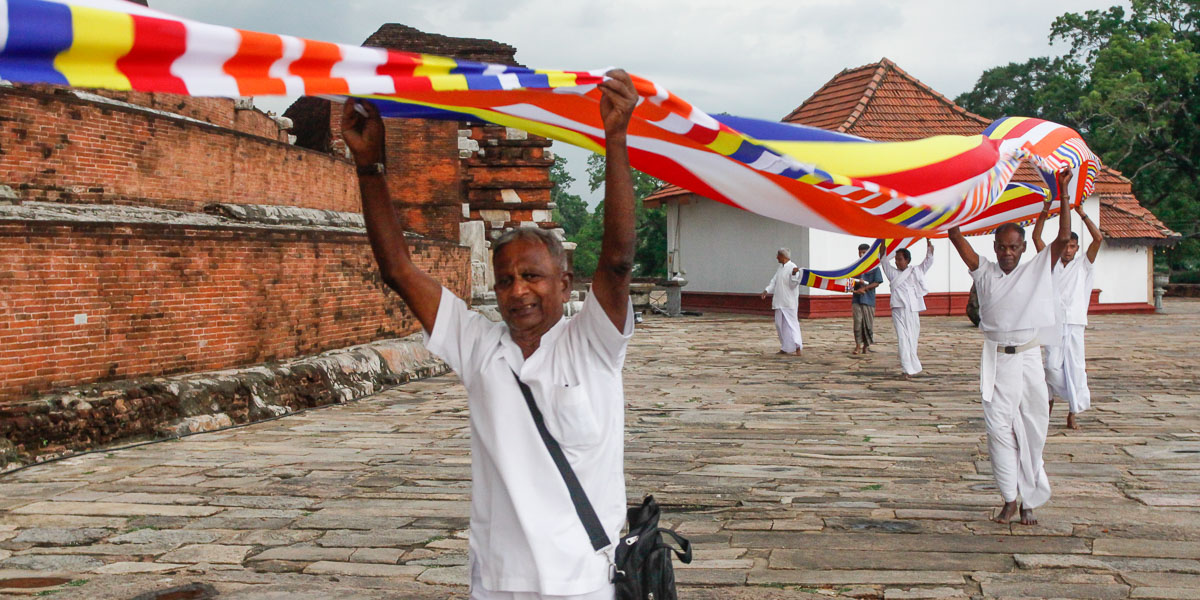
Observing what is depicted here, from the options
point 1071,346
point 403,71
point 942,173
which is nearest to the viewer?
point 403,71

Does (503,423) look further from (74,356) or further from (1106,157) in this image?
(1106,157)

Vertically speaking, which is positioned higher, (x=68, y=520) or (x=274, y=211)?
(x=274, y=211)

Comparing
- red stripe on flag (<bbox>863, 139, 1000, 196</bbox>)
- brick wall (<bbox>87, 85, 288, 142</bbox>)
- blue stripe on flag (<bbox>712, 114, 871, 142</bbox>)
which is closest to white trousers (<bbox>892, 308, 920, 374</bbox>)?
red stripe on flag (<bbox>863, 139, 1000, 196</bbox>)

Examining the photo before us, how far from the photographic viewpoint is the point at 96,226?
9062mm

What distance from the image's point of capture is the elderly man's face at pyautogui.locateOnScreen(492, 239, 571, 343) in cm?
316

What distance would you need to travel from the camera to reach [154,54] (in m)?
2.83

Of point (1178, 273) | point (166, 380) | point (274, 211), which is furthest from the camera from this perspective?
point (1178, 273)

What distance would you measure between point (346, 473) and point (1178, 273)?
45074 mm

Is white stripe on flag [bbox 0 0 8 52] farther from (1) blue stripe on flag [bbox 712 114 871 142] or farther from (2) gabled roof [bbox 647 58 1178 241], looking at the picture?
(2) gabled roof [bbox 647 58 1178 241]

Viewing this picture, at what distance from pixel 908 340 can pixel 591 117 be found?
11109mm

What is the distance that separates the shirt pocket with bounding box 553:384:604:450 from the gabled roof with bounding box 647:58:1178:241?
2579cm

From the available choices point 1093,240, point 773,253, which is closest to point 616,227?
point 1093,240

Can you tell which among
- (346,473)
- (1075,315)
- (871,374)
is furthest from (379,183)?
(871,374)

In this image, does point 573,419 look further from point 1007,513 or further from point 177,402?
point 177,402
